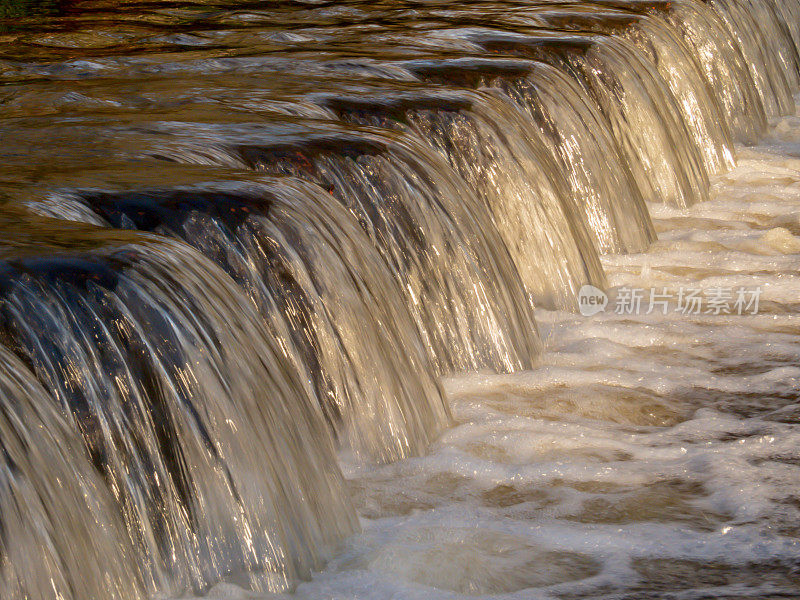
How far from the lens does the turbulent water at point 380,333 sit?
2926mm

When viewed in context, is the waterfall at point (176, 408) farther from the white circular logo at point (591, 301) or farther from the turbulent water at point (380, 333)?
the white circular logo at point (591, 301)

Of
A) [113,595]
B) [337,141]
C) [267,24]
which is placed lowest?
[113,595]

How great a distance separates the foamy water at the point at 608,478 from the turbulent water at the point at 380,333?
0.01m

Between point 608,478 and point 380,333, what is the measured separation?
100cm

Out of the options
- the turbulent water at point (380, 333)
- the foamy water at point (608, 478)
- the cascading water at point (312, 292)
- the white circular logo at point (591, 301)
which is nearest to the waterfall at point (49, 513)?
the turbulent water at point (380, 333)

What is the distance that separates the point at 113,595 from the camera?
8.80 feet

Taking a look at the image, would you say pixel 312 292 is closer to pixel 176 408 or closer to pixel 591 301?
pixel 176 408

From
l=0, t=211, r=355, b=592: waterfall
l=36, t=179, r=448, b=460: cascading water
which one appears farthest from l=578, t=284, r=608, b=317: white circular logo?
l=0, t=211, r=355, b=592: waterfall

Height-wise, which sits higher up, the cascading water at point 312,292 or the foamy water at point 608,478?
the cascading water at point 312,292

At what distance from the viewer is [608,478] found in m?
3.72

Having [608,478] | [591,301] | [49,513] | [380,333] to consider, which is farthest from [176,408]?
[591,301]

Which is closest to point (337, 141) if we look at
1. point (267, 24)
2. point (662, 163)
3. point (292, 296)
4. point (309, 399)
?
point (292, 296)

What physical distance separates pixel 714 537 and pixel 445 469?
3.13ft

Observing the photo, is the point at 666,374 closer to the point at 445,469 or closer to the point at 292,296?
the point at 445,469
